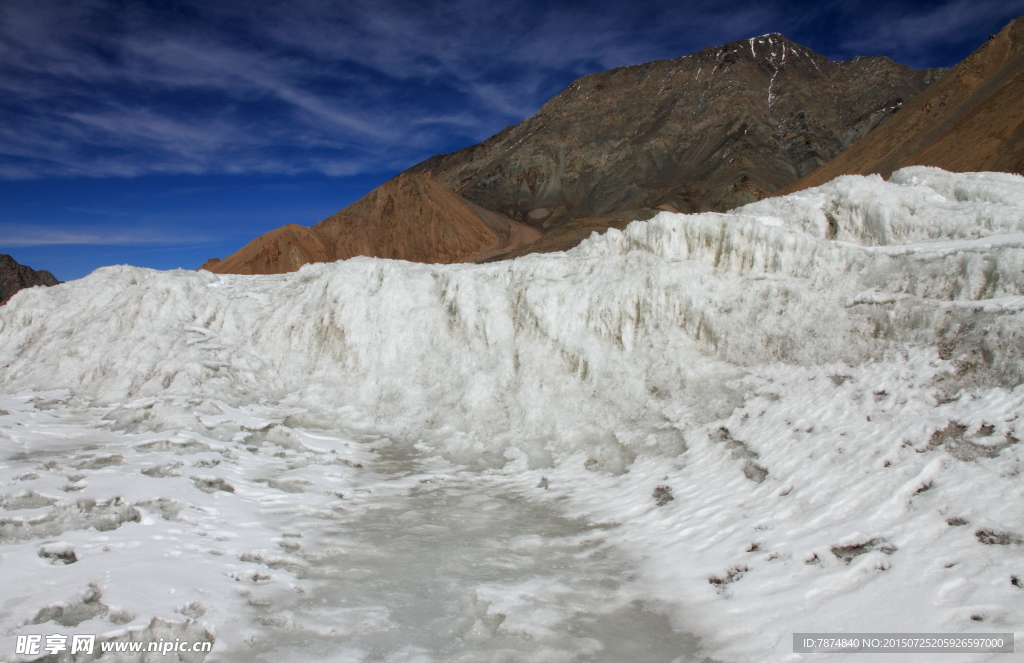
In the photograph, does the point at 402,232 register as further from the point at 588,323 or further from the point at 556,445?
the point at 556,445

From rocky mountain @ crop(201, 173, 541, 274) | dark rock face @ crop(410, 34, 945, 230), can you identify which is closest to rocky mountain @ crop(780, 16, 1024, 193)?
dark rock face @ crop(410, 34, 945, 230)

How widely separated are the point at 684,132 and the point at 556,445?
79.0 metres

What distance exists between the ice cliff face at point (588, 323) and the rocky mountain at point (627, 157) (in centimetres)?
3153

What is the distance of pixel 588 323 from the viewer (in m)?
11.2

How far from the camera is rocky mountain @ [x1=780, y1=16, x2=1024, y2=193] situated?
82.0 feet

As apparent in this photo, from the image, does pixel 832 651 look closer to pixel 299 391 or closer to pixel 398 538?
pixel 398 538

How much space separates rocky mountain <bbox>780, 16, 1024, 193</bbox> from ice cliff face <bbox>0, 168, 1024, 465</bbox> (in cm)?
1862

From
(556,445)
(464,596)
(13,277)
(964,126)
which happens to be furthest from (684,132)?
(464,596)

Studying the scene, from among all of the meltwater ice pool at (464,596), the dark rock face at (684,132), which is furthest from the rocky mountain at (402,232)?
the meltwater ice pool at (464,596)

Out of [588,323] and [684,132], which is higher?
[684,132]

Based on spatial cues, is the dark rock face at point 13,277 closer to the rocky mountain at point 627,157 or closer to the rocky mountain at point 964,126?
the rocky mountain at point 627,157

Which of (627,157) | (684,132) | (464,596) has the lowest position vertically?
(464,596)

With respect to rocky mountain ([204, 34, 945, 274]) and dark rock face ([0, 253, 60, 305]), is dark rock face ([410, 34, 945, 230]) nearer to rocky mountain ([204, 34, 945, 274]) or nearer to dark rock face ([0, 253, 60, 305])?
rocky mountain ([204, 34, 945, 274])

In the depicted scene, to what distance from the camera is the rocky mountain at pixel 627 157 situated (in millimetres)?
55438
